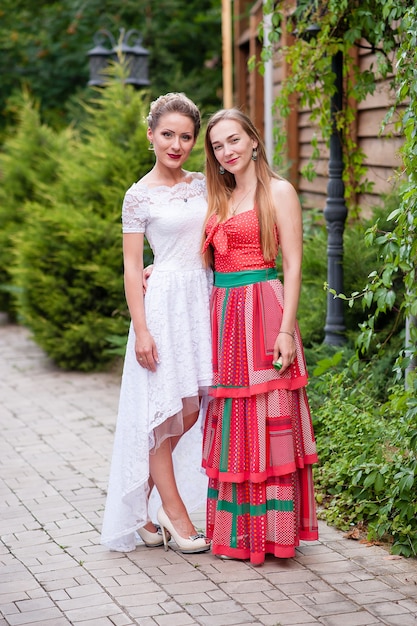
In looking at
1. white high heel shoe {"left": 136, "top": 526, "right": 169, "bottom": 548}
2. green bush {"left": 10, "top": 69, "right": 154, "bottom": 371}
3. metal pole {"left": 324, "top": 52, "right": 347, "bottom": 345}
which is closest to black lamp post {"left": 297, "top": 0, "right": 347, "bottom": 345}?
metal pole {"left": 324, "top": 52, "right": 347, "bottom": 345}

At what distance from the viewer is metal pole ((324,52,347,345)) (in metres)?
5.76

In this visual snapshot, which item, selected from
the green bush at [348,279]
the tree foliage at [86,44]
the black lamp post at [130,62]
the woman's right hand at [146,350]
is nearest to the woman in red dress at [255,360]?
the woman's right hand at [146,350]

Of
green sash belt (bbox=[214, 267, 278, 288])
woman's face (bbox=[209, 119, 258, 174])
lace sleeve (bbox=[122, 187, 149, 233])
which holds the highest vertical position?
woman's face (bbox=[209, 119, 258, 174])

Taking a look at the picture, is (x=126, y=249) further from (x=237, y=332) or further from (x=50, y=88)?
(x=50, y=88)

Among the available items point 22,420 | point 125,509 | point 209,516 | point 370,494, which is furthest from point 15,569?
point 22,420

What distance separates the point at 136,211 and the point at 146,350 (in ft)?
1.92

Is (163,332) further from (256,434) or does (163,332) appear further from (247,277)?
(256,434)

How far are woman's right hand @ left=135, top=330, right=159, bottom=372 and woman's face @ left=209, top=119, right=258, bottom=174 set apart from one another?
781mm

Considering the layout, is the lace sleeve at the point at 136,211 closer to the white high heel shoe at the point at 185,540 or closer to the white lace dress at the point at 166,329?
the white lace dress at the point at 166,329

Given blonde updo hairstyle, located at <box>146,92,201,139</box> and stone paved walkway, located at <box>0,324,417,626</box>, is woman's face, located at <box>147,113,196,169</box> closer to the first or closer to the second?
blonde updo hairstyle, located at <box>146,92,201,139</box>

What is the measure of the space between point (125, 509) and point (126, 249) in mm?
1145

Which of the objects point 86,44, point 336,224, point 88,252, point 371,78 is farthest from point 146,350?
point 86,44

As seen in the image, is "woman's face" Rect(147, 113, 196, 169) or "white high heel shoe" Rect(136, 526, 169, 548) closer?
"woman's face" Rect(147, 113, 196, 169)

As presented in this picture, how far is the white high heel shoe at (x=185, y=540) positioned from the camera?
4102 millimetres
